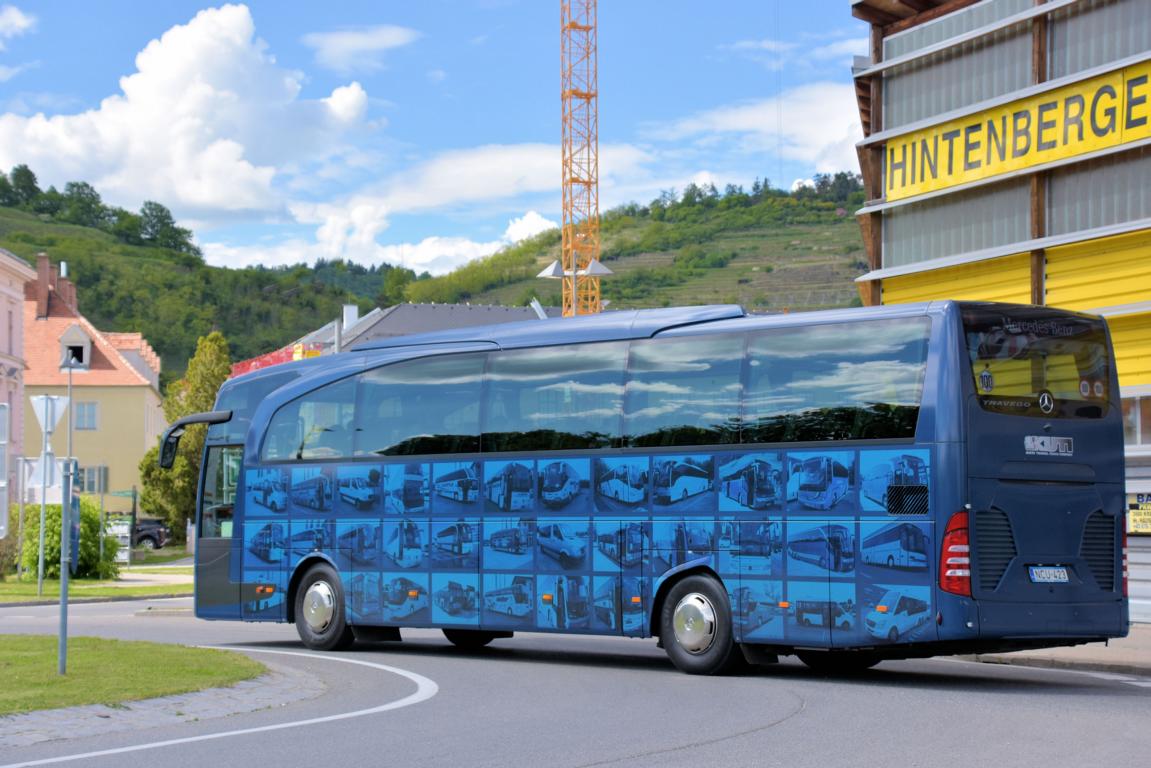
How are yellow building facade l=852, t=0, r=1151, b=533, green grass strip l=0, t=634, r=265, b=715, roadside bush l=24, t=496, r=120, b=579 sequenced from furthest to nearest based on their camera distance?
roadside bush l=24, t=496, r=120, b=579, yellow building facade l=852, t=0, r=1151, b=533, green grass strip l=0, t=634, r=265, b=715

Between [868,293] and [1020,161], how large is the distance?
3.98m

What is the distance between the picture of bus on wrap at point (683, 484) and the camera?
16125 mm

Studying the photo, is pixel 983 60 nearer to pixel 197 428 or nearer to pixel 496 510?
pixel 496 510

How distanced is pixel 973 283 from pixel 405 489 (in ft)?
30.8

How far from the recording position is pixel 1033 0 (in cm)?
2272

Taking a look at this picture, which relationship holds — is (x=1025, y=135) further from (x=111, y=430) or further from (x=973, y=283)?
(x=111, y=430)

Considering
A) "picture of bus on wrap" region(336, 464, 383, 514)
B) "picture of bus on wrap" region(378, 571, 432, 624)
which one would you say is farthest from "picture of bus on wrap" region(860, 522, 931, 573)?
"picture of bus on wrap" region(336, 464, 383, 514)

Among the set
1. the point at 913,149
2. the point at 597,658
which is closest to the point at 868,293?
the point at 913,149

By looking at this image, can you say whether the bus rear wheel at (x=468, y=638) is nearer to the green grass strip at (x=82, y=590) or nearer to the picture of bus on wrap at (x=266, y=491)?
the picture of bus on wrap at (x=266, y=491)

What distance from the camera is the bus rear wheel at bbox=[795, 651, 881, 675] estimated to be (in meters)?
16.8

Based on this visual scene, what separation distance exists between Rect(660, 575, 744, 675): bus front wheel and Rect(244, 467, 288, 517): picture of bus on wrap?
644 cm

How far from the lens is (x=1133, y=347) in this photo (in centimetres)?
2109

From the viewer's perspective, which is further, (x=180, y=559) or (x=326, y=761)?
(x=180, y=559)

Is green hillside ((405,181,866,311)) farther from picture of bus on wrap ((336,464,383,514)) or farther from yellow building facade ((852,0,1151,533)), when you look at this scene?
picture of bus on wrap ((336,464,383,514))
